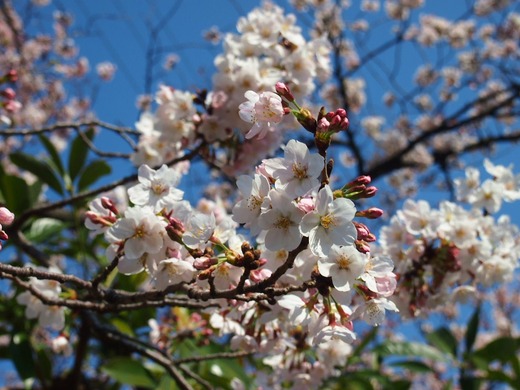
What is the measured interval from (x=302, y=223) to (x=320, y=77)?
5.03ft

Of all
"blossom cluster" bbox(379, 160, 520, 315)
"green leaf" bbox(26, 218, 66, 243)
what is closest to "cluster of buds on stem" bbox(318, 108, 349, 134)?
"blossom cluster" bbox(379, 160, 520, 315)

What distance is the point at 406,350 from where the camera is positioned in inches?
100

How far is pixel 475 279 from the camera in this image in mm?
1892

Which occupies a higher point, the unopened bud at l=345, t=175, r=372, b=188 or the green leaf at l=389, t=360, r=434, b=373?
the green leaf at l=389, t=360, r=434, b=373

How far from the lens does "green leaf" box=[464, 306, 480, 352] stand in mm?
2770

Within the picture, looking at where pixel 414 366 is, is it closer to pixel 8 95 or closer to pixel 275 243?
pixel 275 243

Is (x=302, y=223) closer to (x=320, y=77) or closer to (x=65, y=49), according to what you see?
(x=320, y=77)

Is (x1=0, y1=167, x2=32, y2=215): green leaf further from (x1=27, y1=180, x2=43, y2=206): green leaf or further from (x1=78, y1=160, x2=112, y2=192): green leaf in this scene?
(x1=78, y1=160, x2=112, y2=192): green leaf

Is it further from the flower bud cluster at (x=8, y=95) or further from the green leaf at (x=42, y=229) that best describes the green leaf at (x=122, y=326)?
the flower bud cluster at (x=8, y=95)

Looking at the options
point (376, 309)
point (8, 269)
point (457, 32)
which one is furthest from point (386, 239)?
point (457, 32)

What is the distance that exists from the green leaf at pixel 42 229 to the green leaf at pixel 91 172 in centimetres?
31

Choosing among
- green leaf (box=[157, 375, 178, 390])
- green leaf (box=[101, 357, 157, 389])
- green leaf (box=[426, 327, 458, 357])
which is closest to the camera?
green leaf (box=[157, 375, 178, 390])

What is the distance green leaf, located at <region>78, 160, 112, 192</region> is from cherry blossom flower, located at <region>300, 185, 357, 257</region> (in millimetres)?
1733

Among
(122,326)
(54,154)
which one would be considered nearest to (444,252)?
(122,326)
